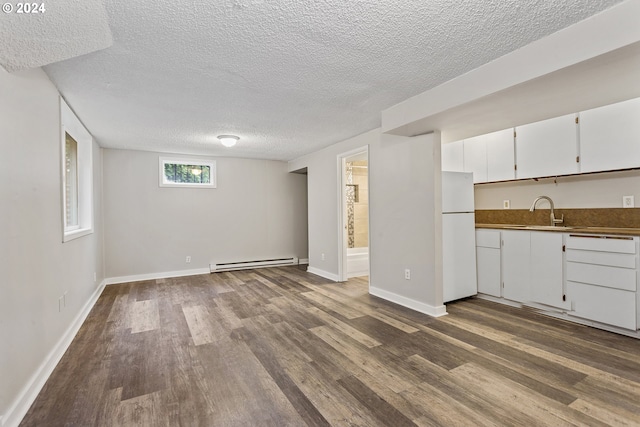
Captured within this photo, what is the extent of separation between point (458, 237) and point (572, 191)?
1.33 m

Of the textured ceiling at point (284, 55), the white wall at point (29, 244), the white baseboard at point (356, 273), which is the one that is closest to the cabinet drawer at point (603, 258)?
the textured ceiling at point (284, 55)

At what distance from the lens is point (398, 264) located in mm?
3719

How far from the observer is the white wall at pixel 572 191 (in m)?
3.03

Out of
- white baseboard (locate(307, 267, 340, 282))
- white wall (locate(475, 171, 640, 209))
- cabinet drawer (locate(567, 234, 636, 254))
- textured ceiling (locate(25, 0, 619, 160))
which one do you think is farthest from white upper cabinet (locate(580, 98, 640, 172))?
white baseboard (locate(307, 267, 340, 282))

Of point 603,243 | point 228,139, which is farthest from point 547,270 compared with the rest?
point 228,139

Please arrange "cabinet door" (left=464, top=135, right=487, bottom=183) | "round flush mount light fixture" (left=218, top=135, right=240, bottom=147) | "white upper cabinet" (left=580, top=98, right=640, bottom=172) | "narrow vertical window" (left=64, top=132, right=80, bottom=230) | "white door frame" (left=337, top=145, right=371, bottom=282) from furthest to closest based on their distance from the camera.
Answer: "white door frame" (left=337, top=145, right=371, bottom=282) < "round flush mount light fixture" (left=218, top=135, right=240, bottom=147) < "cabinet door" (left=464, top=135, right=487, bottom=183) < "narrow vertical window" (left=64, top=132, right=80, bottom=230) < "white upper cabinet" (left=580, top=98, right=640, bottom=172)

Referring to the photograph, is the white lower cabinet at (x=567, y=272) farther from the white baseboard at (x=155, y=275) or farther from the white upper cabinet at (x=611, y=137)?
the white baseboard at (x=155, y=275)

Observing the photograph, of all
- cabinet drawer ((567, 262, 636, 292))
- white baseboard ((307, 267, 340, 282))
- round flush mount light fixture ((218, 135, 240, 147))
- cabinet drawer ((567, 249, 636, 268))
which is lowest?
white baseboard ((307, 267, 340, 282))

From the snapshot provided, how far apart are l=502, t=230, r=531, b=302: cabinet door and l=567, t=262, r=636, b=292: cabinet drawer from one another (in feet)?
1.39

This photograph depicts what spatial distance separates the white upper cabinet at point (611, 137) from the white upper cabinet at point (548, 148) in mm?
99

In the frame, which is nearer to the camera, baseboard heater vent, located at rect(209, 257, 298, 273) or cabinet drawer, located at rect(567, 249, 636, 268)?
cabinet drawer, located at rect(567, 249, 636, 268)

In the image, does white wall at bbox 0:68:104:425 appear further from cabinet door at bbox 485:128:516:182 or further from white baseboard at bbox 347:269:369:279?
cabinet door at bbox 485:128:516:182

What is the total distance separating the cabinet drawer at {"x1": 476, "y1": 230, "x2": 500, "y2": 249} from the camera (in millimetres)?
3676

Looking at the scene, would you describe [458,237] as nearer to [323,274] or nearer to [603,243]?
[603,243]
